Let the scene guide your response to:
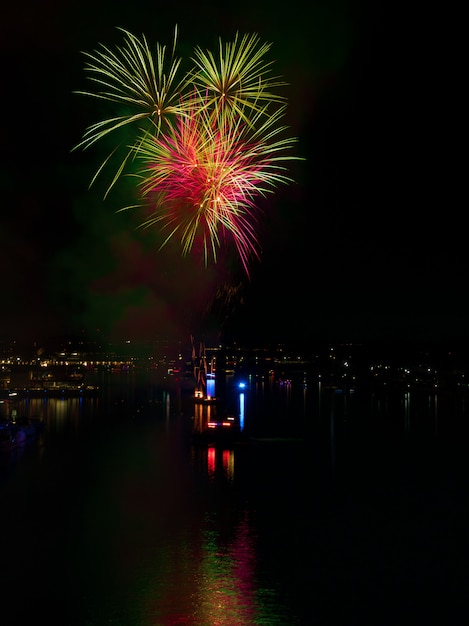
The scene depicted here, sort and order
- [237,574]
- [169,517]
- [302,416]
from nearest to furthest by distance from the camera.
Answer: [237,574] → [169,517] → [302,416]

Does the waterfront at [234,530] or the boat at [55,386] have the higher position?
the boat at [55,386]

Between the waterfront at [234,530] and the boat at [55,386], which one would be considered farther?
the boat at [55,386]

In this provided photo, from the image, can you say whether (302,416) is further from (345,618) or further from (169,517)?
(345,618)

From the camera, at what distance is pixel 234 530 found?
1132 cm

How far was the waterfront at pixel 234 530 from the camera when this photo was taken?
27.0 feet

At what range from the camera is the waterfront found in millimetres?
8234

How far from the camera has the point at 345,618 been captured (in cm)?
800

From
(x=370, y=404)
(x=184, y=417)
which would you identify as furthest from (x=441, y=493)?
(x=370, y=404)

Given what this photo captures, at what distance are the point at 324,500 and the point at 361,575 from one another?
173 inches

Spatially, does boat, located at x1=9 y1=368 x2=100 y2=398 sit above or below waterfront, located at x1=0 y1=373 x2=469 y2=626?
above

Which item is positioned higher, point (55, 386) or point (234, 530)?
point (55, 386)

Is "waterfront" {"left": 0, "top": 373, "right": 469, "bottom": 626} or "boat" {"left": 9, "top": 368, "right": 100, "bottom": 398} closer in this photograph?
"waterfront" {"left": 0, "top": 373, "right": 469, "bottom": 626}

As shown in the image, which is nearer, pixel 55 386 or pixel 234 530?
pixel 234 530

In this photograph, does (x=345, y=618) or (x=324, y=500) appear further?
(x=324, y=500)
